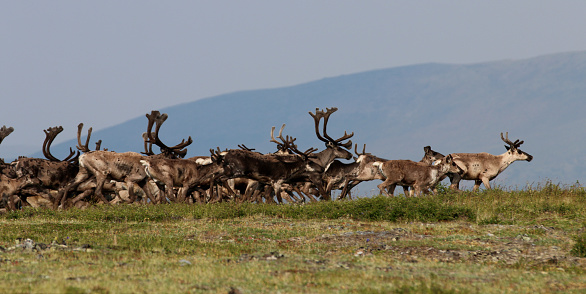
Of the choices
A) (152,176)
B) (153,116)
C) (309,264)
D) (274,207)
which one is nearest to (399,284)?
(309,264)

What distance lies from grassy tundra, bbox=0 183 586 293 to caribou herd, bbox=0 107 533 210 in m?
2.80

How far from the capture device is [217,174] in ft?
78.4

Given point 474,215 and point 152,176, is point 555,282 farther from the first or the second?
point 152,176

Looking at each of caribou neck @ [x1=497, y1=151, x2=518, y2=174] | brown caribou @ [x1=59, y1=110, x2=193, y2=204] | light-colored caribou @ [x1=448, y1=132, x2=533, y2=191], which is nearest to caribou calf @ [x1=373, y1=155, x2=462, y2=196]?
light-colored caribou @ [x1=448, y1=132, x2=533, y2=191]

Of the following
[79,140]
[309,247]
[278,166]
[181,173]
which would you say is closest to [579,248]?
[309,247]

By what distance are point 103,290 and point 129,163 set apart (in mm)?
14665

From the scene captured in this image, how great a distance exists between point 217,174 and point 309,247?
10.4 m

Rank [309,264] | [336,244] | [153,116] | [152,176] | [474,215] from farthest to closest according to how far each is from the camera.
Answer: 1. [153,116]
2. [152,176]
3. [474,215]
4. [336,244]
5. [309,264]

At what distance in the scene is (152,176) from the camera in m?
23.6

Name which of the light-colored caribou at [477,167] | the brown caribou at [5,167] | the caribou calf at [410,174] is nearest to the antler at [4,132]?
the brown caribou at [5,167]

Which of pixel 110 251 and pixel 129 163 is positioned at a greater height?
pixel 129 163

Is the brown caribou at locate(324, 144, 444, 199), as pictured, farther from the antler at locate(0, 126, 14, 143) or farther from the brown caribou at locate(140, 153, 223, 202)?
the antler at locate(0, 126, 14, 143)

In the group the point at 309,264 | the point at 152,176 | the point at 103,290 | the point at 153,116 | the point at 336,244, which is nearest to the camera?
the point at 103,290

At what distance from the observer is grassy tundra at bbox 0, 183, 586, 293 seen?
10.2 m
